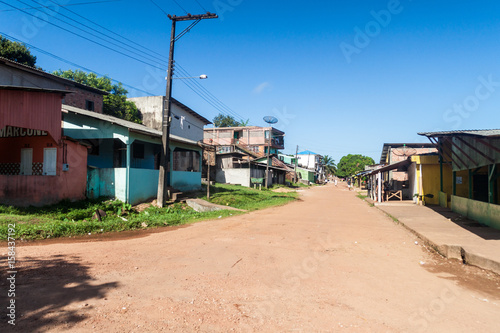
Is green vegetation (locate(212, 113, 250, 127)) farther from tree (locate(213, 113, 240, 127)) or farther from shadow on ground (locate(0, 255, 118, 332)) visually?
shadow on ground (locate(0, 255, 118, 332))

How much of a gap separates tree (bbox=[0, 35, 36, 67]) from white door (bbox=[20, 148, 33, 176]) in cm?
1365

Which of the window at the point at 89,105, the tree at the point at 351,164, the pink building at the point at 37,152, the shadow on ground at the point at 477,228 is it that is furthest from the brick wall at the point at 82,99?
the tree at the point at 351,164

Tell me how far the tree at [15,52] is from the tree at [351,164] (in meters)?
76.6

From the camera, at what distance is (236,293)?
4.30 m

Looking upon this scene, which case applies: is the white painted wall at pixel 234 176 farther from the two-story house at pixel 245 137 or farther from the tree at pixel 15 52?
the tree at pixel 15 52

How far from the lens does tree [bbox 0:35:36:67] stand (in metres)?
22.6

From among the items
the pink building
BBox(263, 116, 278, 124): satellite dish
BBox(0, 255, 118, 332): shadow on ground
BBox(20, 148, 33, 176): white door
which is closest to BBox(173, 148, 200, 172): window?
the pink building

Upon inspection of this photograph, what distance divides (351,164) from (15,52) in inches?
3291

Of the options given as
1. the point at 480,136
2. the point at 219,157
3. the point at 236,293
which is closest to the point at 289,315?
the point at 236,293

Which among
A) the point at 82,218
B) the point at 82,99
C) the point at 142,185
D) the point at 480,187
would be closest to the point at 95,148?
the point at 142,185

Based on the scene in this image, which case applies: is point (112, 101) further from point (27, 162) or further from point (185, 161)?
point (27, 162)

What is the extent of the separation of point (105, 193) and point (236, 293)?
40.3ft

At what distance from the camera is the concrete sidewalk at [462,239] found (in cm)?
621

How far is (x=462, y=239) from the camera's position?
8078 millimetres
